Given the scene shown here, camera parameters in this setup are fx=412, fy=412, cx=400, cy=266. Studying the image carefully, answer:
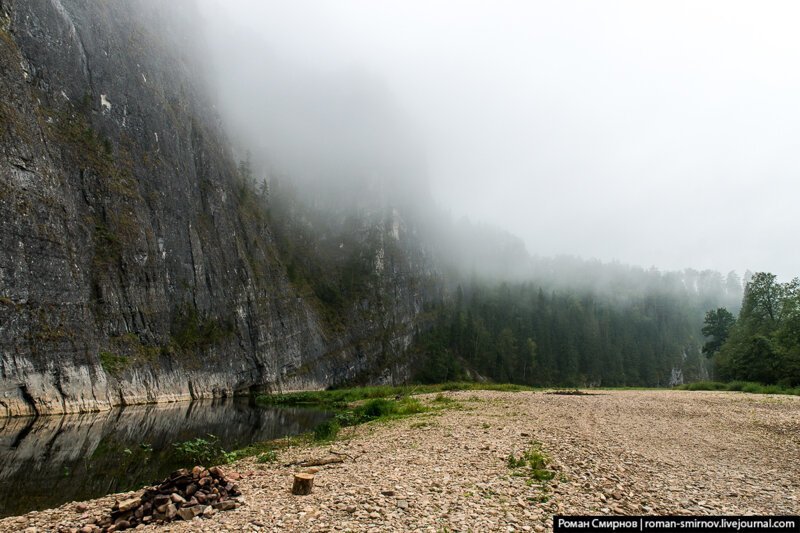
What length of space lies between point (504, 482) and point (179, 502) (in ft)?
28.7

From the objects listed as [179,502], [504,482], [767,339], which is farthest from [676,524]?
[767,339]

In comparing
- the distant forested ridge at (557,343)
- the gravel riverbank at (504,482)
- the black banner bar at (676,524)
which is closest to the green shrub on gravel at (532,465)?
the gravel riverbank at (504,482)

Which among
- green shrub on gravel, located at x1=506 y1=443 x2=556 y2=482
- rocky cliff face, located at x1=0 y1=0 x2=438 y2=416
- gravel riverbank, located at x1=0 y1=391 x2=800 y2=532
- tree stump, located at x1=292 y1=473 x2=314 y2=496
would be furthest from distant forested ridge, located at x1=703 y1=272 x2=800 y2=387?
rocky cliff face, located at x1=0 y1=0 x2=438 y2=416

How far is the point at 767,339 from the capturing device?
5428 cm

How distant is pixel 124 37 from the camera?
7319 centimetres

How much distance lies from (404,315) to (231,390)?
69833 mm

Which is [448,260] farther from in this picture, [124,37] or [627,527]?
[627,527]

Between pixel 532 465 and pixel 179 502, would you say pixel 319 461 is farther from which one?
pixel 532 465

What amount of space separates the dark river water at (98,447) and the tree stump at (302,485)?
360 inches

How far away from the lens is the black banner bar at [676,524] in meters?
8.01

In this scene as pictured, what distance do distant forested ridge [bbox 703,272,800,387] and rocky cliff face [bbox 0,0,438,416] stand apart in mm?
77629

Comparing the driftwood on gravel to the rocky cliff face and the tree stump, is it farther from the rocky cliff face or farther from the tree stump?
the rocky cliff face

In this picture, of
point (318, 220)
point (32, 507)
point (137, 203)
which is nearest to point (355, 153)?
point (318, 220)

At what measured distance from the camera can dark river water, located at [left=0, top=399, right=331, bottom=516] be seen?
16003mm
